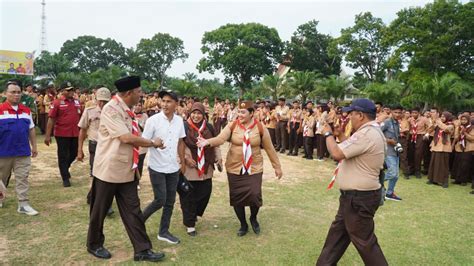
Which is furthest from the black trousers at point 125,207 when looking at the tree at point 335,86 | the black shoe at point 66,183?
the tree at point 335,86

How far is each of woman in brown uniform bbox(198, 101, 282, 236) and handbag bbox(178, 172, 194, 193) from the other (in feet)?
1.80

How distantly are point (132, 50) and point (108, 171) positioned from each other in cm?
7310

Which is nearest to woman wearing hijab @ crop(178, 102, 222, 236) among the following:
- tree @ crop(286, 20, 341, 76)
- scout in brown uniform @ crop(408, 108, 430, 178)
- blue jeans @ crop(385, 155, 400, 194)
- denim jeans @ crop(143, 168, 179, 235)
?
denim jeans @ crop(143, 168, 179, 235)

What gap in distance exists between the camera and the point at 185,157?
16.6ft

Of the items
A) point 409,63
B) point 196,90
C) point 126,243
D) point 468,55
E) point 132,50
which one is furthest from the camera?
point 132,50

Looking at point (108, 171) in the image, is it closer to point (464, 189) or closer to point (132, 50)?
point (464, 189)

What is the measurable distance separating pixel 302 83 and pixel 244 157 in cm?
2928

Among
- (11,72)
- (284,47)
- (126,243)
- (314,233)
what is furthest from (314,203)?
(284,47)

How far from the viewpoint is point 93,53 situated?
7531 cm

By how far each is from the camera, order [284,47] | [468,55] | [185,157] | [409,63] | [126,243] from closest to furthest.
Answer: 1. [126,243]
2. [185,157]
3. [468,55]
4. [409,63]
5. [284,47]

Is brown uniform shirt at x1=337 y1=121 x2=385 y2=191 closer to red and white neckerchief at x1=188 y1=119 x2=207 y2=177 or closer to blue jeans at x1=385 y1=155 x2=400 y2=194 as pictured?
red and white neckerchief at x1=188 y1=119 x2=207 y2=177

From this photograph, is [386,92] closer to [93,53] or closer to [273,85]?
[273,85]

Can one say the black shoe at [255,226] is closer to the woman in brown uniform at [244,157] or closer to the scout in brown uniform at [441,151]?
the woman in brown uniform at [244,157]

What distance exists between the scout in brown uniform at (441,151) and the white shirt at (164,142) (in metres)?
7.72
